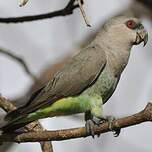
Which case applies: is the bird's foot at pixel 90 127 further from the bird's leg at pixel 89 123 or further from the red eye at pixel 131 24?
the red eye at pixel 131 24

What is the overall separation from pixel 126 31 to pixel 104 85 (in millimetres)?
716

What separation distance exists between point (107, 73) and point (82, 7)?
3.56 ft

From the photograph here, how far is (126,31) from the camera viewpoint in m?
4.67

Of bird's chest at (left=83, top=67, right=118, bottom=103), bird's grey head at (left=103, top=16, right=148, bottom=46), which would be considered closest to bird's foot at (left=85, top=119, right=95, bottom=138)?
bird's chest at (left=83, top=67, right=118, bottom=103)

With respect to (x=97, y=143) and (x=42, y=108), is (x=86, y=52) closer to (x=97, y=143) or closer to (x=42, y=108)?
(x=42, y=108)

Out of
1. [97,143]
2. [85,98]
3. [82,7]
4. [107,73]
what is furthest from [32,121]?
[97,143]

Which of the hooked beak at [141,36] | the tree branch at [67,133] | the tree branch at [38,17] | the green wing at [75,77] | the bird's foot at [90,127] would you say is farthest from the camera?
the hooked beak at [141,36]

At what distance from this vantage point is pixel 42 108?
3.97 metres

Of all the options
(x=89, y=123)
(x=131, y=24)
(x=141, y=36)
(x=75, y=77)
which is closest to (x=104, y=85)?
(x=75, y=77)

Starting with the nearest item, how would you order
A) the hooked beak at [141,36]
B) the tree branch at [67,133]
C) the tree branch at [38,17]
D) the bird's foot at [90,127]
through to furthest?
the tree branch at [67,133] < the bird's foot at [90,127] < the tree branch at [38,17] < the hooked beak at [141,36]

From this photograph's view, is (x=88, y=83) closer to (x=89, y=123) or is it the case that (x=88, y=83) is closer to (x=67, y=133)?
(x=89, y=123)

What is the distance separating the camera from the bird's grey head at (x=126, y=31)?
4602 mm

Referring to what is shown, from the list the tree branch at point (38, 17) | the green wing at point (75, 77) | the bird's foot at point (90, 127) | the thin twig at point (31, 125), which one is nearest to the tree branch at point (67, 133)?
the bird's foot at point (90, 127)

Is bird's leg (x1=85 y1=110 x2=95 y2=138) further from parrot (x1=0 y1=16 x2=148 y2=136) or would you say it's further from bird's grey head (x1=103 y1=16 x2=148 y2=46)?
bird's grey head (x1=103 y1=16 x2=148 y2=46)
